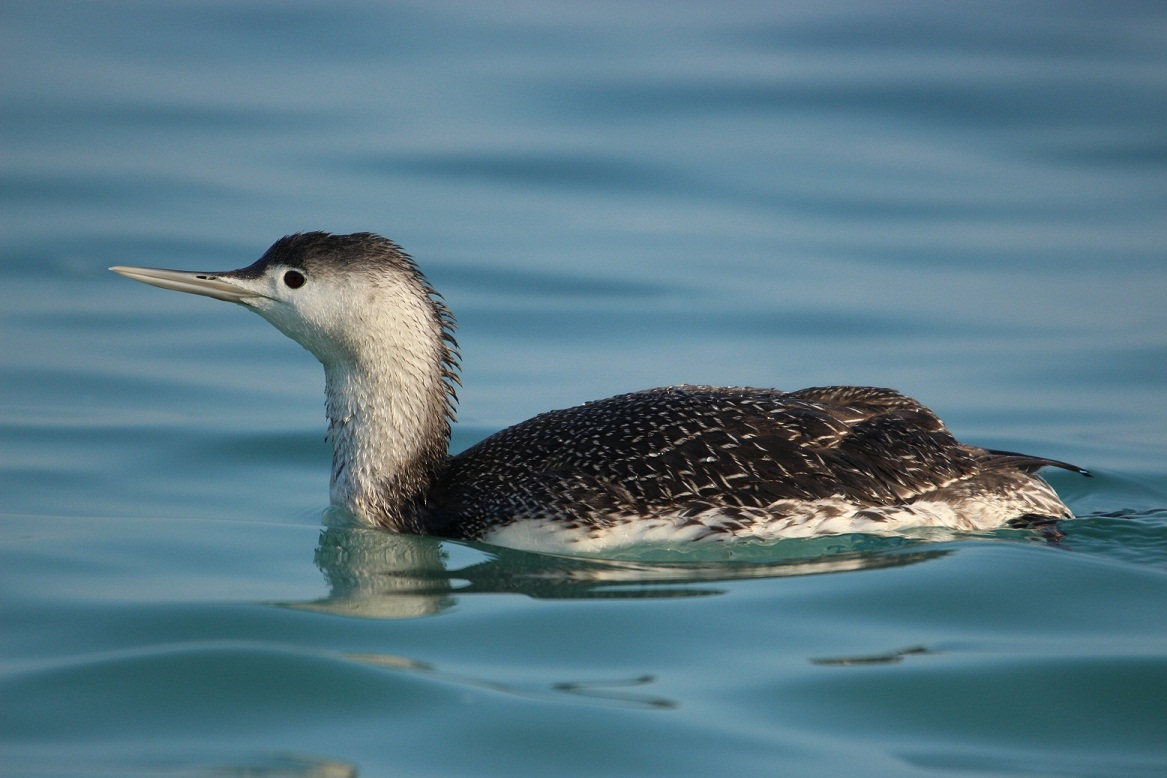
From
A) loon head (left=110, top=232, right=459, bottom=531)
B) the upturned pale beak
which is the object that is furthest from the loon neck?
the upturned pale beak

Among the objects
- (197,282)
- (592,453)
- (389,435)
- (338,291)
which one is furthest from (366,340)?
(592,453)

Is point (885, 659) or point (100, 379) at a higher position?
point (100, 379)

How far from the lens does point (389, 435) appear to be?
834 cm

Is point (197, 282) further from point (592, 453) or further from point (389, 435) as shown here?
point (592, 453)

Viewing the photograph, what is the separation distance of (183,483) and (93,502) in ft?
1.98

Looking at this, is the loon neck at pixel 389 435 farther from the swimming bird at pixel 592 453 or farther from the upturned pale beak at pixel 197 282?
the upturned pale beak at pixel 197 282

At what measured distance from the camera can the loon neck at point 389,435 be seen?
829 cm

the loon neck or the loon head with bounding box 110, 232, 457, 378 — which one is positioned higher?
the loon head with bounding box 110, 232, 457, 378

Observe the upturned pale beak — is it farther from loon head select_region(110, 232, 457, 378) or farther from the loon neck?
the loon neck

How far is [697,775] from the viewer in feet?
17.3

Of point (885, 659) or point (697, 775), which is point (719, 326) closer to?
point (885, 659)

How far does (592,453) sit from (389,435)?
1.17 meters

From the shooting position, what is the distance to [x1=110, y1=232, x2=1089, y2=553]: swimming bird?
759 cm

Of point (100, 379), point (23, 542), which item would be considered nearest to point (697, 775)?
point (23, 542)
